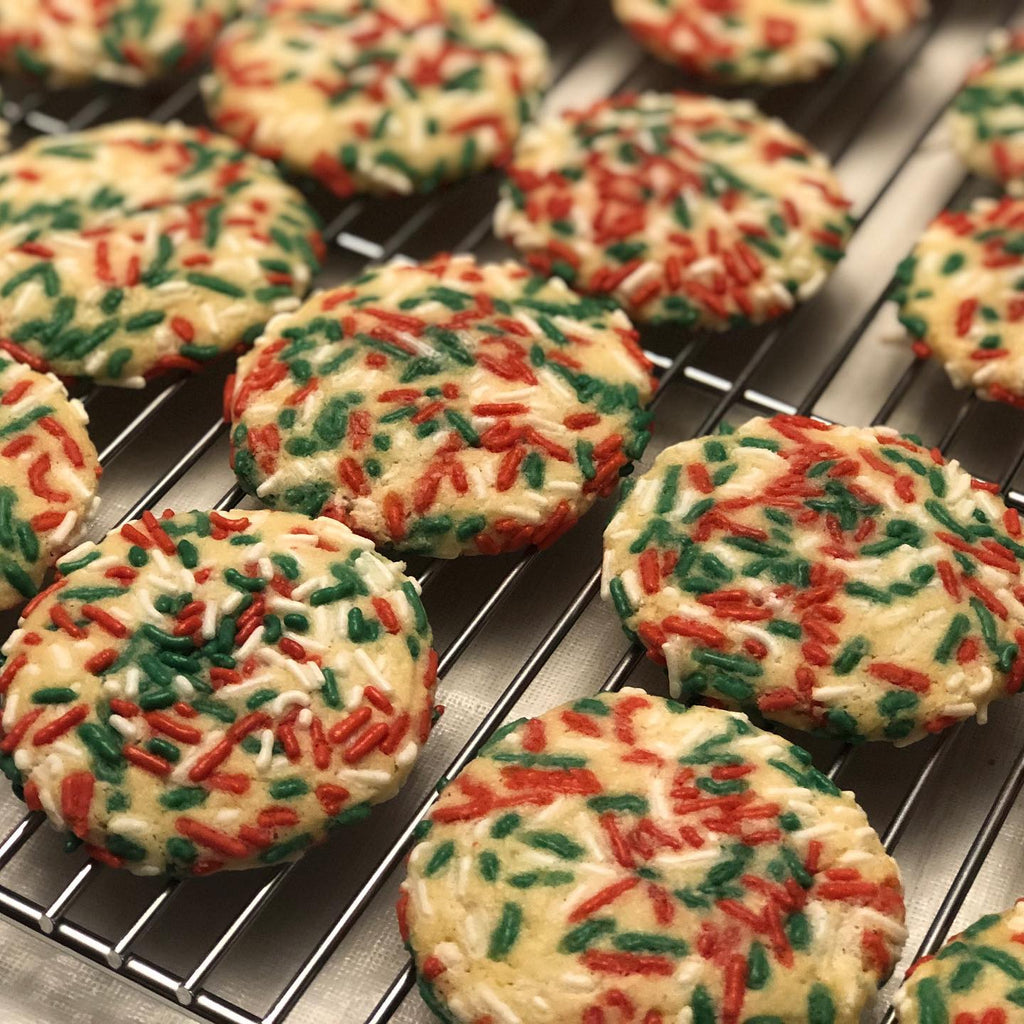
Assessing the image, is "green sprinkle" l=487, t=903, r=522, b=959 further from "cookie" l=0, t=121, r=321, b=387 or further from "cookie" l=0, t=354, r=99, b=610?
"cookie" l=0, t=121, r=321, b=387

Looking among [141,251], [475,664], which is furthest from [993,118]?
[141,251]

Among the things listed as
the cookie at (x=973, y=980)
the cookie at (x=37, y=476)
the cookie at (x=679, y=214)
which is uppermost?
the cookie at (x=679, y=214)

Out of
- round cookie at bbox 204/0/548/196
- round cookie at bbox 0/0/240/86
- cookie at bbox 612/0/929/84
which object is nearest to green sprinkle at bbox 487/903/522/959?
round cookie at bbox 204/0/548/196

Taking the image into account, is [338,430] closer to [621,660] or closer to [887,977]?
[621,660]

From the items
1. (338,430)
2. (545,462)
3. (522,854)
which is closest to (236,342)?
(338,430)

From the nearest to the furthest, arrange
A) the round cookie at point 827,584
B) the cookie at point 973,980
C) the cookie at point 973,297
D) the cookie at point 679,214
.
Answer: the cookie at point 973,980
the round cookie at point 827,584
the cookie at point 973,297
the cookie at point 679,214

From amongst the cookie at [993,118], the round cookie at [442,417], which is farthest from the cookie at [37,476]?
the cookie at [993,118]

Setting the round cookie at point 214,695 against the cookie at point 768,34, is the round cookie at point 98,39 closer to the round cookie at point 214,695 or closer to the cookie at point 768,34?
the cookie at point 768,34
